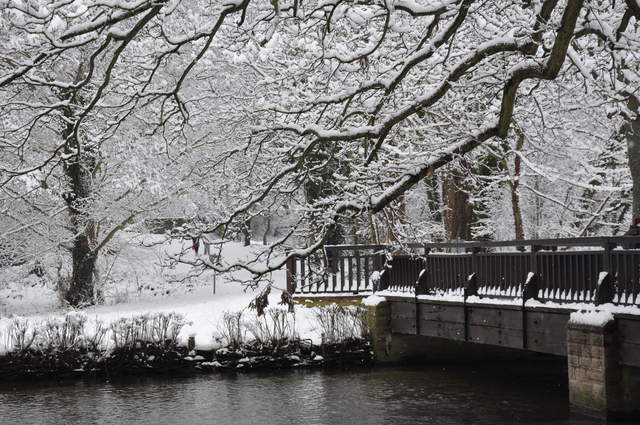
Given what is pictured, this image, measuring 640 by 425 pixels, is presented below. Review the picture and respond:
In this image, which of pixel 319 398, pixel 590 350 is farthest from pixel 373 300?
pixel 590 350

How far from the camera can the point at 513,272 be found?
15312 millimetres

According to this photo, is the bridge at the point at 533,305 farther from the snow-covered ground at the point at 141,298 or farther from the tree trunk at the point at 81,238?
the tree trunk at the point at 81,238

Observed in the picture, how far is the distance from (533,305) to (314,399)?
440cm

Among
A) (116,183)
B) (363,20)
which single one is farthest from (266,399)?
(116,183)

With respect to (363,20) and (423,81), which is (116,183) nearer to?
(423,81)

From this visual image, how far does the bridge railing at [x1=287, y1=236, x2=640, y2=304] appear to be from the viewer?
40.7 ft

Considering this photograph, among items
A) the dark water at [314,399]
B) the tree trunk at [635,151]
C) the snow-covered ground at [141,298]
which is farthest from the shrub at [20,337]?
the tree trunk at [635,151]

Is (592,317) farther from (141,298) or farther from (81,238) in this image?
(141,298)

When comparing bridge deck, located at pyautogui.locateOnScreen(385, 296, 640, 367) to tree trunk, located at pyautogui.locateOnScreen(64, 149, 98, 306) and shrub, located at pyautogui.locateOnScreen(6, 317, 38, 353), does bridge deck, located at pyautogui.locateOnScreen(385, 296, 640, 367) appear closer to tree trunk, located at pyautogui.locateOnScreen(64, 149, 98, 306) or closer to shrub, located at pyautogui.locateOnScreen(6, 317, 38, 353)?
shrub, located at pyautogui.locateOnScreen(6, 317, 38, 353)

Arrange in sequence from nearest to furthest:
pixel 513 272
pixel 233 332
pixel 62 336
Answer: pixel 513 272
pixel 62 336
pixel 233 332

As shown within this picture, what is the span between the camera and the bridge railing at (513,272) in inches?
488

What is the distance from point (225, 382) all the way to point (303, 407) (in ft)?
10.7

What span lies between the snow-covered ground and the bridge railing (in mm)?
2127

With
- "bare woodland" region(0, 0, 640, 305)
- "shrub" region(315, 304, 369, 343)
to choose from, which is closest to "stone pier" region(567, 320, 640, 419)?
"bare woodland" region(0, 0, 640, 305)
